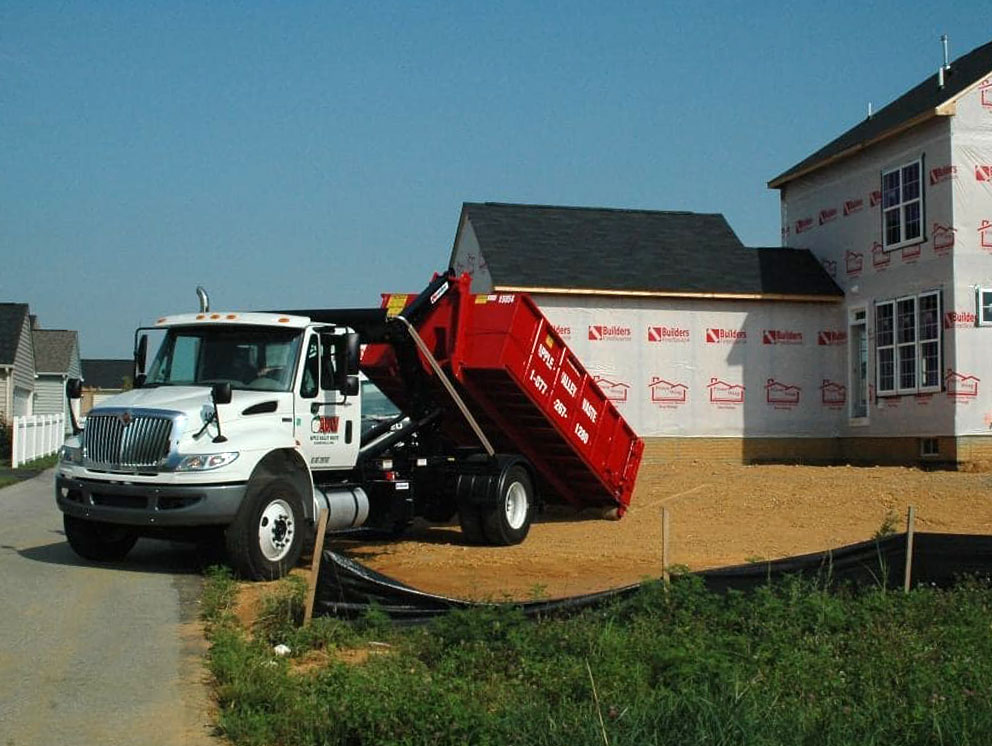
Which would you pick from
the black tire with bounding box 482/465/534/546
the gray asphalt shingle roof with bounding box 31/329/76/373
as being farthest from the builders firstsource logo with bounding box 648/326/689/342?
the gray asphalt shingle roof with bounding box 31/329/76/373

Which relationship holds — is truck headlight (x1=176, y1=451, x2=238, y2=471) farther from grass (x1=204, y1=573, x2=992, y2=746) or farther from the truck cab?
grass (x1=204, y1=573, x2=992, y2=746)

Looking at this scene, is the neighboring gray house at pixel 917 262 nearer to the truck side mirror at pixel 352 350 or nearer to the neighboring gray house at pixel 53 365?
the truck side mirror at pixel 352 350

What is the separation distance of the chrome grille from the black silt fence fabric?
121 inches

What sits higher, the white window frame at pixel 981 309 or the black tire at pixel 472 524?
the white window frame at pixel 981 309

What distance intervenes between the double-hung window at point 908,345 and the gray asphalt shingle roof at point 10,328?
28333 mm

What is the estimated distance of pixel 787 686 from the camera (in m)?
6.69

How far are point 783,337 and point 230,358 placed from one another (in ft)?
56.2

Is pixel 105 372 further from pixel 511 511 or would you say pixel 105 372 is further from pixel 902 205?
pixel 511 511

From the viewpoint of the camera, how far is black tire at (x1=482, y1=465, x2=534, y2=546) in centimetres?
1432

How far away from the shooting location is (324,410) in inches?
492

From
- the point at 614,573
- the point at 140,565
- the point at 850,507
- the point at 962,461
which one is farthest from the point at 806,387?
the point at 140,565

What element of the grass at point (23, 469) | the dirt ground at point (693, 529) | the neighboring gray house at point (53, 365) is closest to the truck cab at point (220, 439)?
the dirt ground at point (693, 529)

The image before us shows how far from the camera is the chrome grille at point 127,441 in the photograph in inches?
A: 442

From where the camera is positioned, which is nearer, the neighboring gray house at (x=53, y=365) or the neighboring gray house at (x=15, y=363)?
the neighboring gray house at (x=15, y=363)
